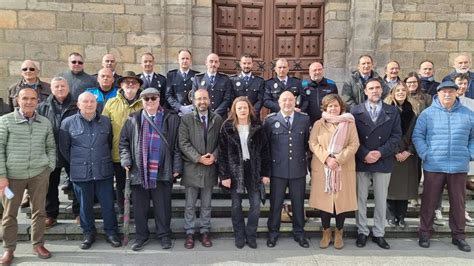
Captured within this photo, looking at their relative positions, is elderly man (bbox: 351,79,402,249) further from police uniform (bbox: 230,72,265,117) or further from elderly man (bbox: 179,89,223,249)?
elderly man (bbox: 179,89,223,249)

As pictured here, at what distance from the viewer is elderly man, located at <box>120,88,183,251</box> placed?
4.32m

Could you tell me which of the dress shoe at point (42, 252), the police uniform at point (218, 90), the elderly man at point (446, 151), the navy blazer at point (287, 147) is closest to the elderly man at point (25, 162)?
the dress shoe at point (42, 252)

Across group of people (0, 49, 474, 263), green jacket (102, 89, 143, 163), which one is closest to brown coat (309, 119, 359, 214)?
group of people (0, 49, 474, 263)

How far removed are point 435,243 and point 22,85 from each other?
5392 millimetres

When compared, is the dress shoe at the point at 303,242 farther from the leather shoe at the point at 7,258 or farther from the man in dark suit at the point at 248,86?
the leather shoe at the point at 7,258

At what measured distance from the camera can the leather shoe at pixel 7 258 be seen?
4.04 metres

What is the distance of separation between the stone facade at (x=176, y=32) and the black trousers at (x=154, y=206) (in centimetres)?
386

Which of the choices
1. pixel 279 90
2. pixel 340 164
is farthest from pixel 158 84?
pixel 340 164

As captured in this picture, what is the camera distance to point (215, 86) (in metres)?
5.35

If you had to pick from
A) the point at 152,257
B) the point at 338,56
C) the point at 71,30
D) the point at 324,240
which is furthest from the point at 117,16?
the point at 324,240

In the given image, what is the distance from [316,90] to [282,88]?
18.6 inches

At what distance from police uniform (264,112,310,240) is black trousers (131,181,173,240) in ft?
3.97

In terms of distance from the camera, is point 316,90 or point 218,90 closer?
point 218,90

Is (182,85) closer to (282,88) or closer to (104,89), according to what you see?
(104,89)
